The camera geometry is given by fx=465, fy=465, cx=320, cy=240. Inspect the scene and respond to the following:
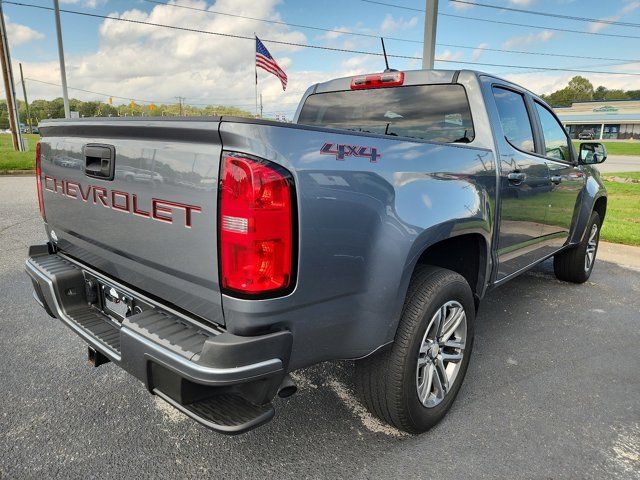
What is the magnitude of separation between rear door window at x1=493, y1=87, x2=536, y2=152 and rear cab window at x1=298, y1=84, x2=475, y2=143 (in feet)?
0.99

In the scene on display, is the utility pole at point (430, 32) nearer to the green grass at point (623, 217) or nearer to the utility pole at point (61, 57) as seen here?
the green grass at point (623, 217)

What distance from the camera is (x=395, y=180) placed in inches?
80.5

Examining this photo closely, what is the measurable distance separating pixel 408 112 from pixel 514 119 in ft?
2.61

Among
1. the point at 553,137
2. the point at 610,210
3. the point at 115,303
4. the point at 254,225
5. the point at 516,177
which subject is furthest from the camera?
the point at 610,210

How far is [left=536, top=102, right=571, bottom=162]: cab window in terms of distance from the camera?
3.90m

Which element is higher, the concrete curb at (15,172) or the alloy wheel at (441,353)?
the alloy wheel at (441,353)

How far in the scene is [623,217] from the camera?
9180 mm

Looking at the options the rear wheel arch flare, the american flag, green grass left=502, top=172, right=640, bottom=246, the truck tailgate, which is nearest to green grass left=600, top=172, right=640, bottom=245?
green grass left=502, top=172, right=640, bottom=246

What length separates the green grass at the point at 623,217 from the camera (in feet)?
24.8

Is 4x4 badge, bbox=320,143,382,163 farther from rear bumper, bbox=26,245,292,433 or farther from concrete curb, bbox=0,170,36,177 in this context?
concrete curb, bbox=0,170,36,177

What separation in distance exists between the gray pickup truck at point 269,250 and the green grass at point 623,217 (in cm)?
566

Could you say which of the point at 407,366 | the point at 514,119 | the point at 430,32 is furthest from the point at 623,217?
the point at 407,366

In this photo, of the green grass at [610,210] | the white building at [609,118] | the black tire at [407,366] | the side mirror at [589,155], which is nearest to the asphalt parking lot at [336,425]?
the black tire at [407,366]

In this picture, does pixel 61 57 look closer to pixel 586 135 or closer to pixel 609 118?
pixel 586 135
